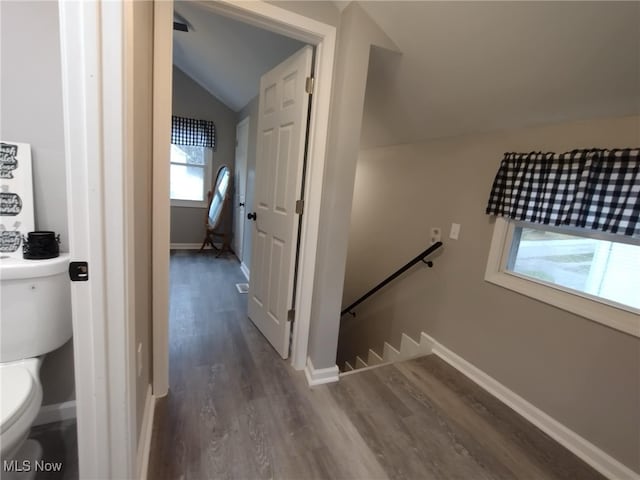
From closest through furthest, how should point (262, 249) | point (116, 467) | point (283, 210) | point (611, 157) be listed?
1. point (116, 467)
2. point (611, 157)
3. point (283, 210)
4. point (262, 249)

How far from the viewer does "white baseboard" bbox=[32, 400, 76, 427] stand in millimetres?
1399

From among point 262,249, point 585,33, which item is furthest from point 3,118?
point 585,33

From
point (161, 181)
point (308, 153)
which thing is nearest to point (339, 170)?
point (308, 153)

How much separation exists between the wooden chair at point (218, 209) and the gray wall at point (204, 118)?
14 centimetres

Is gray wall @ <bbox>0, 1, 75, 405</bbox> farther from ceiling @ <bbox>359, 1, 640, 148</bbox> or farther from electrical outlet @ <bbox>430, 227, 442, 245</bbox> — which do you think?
electrical outlet @ <bbox>430, 227, 442, 245</bbox>

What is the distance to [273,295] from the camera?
2.12 m

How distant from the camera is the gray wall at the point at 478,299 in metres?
1.43

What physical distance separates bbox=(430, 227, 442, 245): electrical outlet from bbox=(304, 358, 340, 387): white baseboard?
123 cm

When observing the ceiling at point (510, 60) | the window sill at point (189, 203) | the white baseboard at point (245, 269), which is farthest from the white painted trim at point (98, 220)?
the window sill at point (189, 203)

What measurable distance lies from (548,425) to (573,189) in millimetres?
1282

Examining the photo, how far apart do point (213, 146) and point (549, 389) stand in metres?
4.73

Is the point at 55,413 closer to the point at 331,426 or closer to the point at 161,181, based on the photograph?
the point at 161,181

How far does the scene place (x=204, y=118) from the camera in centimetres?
454

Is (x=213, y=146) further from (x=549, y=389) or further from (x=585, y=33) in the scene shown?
(x=549, y=389)
